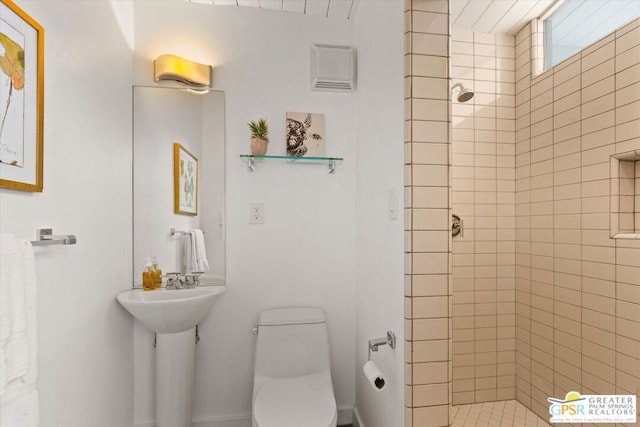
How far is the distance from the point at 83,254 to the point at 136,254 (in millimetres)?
469

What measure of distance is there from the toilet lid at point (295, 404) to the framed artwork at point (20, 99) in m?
1.22

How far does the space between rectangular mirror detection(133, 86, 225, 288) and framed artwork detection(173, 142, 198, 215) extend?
2 cm

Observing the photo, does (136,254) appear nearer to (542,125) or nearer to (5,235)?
(5,235)

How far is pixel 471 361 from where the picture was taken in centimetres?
217

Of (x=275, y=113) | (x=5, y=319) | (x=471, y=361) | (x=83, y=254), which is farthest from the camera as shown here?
(x=471, y=361)

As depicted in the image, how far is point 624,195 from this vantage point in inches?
64.6

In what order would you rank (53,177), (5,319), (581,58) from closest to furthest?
1. (5,319)
2. (53,177)
3. (581,58)

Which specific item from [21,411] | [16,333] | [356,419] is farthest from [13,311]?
[356,419]

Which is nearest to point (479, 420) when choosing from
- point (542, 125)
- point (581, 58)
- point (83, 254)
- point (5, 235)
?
point (542, 125)

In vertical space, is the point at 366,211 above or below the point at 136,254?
above

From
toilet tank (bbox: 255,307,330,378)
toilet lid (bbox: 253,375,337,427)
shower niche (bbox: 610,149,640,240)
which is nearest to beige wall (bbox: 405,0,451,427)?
toilet lid (bbox: 253,375,337,427)

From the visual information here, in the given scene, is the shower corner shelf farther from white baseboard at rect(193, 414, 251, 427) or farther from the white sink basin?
white baseboard at rect(193, 414, 251, 427)

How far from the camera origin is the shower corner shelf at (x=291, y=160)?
1.90m

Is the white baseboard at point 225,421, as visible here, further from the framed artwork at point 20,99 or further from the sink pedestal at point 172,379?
the framed artwork at point 20,99
